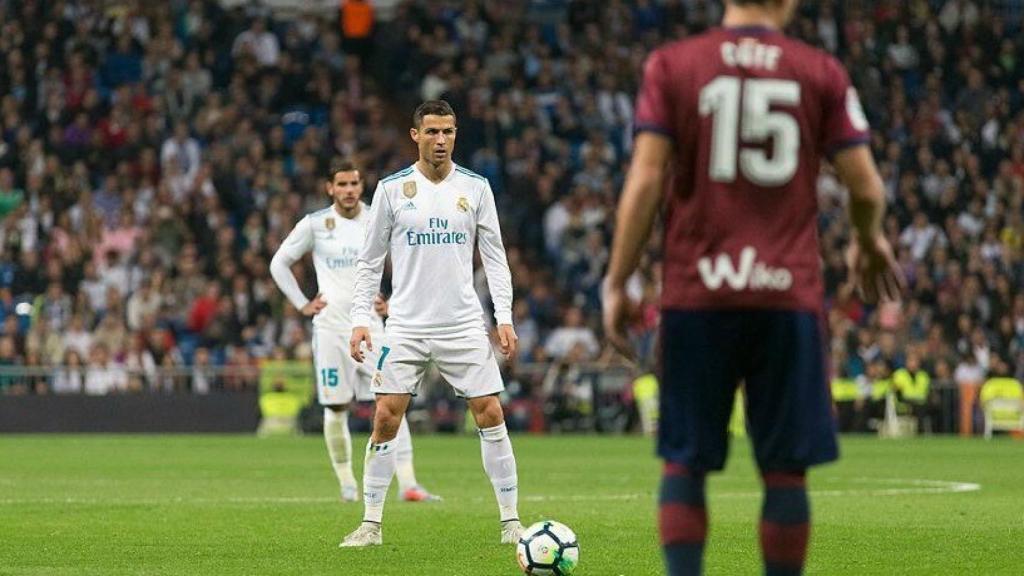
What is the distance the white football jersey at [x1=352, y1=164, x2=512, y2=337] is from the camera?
37.2ft

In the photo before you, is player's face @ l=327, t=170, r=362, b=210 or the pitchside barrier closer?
player's face @ l=327, t=170, r=362, b=210

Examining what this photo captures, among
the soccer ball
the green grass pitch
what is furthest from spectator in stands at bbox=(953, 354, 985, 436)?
the soccer ball

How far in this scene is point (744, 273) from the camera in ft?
20.9

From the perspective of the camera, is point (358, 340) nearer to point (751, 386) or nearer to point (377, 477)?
point (377, 477)

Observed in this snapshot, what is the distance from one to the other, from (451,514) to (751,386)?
705 centimetres

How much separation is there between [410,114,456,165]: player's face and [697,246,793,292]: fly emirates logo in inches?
202

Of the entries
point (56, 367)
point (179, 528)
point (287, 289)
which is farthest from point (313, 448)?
point (179, 528)

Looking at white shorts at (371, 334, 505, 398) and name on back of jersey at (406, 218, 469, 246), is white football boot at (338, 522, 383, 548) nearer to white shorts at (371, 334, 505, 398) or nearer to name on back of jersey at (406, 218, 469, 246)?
white shorts at (371, 334, 505, 398)

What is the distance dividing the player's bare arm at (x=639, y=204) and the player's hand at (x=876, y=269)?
70cm

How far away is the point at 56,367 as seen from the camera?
94.8 ft

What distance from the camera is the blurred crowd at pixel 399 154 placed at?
30078 mm

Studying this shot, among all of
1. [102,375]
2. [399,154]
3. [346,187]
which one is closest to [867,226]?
[346,187]

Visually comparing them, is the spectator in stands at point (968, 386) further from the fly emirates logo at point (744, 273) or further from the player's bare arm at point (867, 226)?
the fly emirates logo at point (744, 273)

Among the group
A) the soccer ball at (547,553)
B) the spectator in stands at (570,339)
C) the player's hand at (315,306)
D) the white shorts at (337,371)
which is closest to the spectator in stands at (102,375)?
the spectator in stands at (570,339)
